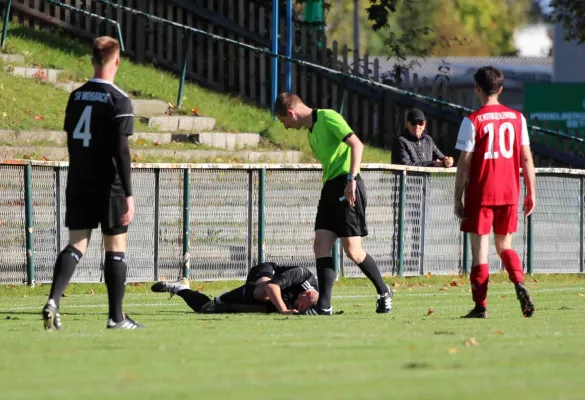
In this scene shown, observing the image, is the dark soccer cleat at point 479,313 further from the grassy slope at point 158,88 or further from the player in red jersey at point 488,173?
the grassy slope at point 158,88

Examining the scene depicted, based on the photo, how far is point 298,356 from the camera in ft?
24.2

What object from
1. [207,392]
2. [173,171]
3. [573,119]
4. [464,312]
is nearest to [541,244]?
[173,171]

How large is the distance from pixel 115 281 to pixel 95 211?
506mm

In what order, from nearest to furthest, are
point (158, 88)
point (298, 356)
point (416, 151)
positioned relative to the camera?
point (298, 356)
point (416, 151)
point (158, 88)

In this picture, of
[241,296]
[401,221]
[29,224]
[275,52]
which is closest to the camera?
[241,296]

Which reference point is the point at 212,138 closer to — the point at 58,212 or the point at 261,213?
the point at 261,213

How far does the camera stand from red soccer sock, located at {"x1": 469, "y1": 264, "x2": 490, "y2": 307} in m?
10.7

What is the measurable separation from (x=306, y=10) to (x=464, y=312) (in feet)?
48.8

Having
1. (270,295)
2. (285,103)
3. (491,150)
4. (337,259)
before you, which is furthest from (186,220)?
(491,150)

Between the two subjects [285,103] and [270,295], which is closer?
[285,103]

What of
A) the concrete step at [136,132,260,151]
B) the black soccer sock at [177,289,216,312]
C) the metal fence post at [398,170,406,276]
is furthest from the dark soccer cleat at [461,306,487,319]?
the concrete step at [136,132,260,151]

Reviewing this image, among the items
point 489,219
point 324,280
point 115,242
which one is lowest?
point 324,280

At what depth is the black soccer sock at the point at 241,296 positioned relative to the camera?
1160 cm

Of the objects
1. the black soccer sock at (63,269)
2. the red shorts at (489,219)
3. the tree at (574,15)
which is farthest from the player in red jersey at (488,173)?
the tree at (574,15)
